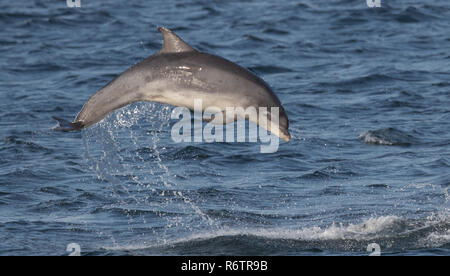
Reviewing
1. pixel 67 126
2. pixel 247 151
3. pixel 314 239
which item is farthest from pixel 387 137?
pixel 67 126

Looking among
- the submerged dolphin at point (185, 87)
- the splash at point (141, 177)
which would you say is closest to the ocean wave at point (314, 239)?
the splash at point (141, 177)

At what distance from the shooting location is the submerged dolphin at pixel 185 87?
31.2ft

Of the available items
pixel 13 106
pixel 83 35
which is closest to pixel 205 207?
pixel 13 106

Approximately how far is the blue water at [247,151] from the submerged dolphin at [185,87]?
203cm

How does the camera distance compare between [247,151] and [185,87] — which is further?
[247,151]

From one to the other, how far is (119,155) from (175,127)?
2376 mm

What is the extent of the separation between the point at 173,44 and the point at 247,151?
291 inches

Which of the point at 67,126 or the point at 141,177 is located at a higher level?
the point at 67,126

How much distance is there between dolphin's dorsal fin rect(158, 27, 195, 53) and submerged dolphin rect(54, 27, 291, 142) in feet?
0.24

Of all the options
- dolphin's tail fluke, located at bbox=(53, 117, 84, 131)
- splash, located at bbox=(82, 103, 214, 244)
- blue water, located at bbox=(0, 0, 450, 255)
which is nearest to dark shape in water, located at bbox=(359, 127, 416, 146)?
blue water, located at bbox=(0, 0, 450, 255)

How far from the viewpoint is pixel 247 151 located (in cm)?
1709

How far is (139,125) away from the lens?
1809cm

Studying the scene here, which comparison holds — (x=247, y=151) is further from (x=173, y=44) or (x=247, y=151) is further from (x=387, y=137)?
(x=173, y=44)
